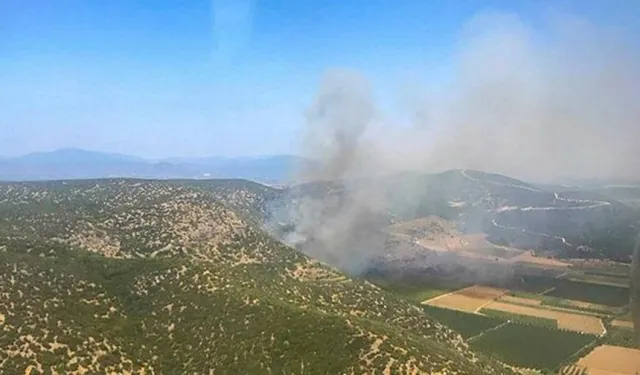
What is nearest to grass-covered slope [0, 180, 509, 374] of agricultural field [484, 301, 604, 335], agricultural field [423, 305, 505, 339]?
agricultural field [423, 305, 505, 339]

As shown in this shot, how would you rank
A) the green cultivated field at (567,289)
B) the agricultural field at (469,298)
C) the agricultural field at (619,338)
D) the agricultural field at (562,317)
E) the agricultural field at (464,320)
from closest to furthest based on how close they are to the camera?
the agricultural field at (619,338)
the agricultural field at (464,320)
the agricultural field at (562,317)
the agricultural field at (469,298)
the green cultivated field at (567,289)

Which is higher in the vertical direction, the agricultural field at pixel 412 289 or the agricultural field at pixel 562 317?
the agricultural field at pixel 412 289

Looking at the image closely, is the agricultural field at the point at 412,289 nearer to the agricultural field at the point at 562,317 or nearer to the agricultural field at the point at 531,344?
the agricultural field at the point at 562,317

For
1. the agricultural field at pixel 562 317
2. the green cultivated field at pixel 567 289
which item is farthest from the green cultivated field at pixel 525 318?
the green cultivated field at pixel 567 289

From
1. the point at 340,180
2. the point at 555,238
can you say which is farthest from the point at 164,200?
the point at 555,238

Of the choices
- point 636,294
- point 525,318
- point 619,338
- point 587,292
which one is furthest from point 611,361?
point 636,294

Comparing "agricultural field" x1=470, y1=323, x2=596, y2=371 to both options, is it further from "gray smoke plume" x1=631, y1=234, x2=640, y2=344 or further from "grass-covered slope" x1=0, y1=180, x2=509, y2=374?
"gray smoke plume" x1=631, y1=234, x2=640, y2=344

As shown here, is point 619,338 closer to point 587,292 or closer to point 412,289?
point 587,292
